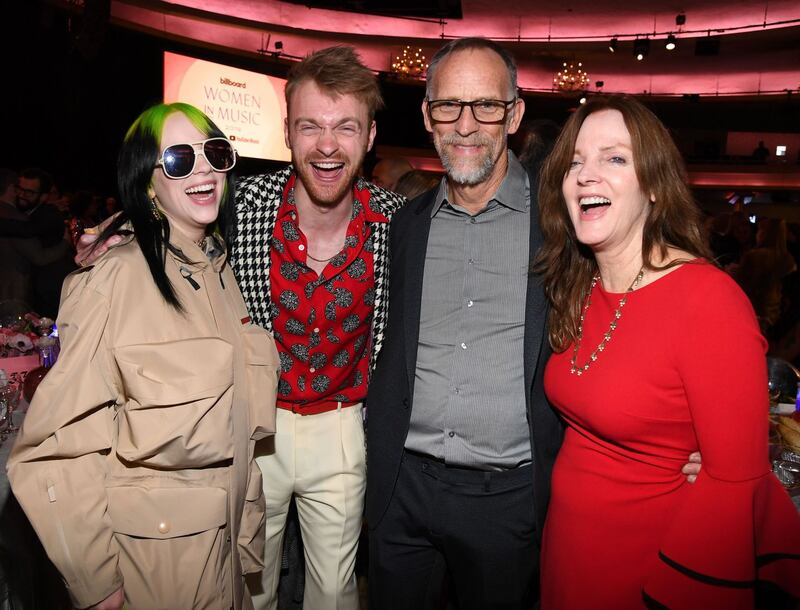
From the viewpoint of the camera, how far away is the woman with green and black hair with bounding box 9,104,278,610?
5.15 ft

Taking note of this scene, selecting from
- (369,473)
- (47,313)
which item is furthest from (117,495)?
(47,313)

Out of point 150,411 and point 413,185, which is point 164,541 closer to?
point 150,411

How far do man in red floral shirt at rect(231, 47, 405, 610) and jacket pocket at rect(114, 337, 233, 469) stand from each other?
24.4 inches

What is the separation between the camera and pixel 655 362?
1.60m

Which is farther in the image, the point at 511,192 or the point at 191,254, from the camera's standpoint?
the point at 511,192

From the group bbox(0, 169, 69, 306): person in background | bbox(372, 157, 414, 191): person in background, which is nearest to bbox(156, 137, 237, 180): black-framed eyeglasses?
bbox(372, 157, 414, 191): person in background

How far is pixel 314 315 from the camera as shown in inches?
91.3

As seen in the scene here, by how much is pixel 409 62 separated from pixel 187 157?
12.1 meters

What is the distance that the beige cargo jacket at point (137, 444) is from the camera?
1.57 m

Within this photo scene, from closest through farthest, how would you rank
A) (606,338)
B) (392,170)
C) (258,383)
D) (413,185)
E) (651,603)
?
1. (651,603)
2. (606,338)
3. (258,383)
4. (413,185)
5. (392,170)

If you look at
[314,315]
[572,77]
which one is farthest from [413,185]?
[572,77]

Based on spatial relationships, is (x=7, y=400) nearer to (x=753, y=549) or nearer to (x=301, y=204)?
(x=301, y=204)

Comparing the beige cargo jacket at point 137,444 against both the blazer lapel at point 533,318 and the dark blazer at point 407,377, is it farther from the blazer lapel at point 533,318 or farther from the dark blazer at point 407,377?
the blazer lapel at point 533,318

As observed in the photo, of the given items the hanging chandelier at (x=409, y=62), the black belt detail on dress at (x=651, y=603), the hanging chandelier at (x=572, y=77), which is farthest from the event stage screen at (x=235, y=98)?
the black belt detail on dress at (x=651, y=603)
